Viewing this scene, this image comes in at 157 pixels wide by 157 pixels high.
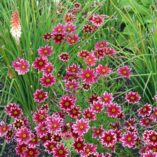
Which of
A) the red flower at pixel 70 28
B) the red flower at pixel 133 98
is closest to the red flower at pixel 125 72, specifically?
the red flower at pixel 133 98

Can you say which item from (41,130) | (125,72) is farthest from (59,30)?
(41,130)

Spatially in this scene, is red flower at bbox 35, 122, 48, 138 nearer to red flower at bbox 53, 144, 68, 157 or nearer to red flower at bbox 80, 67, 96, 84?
red flower at bbox 53, 144, 68, 157

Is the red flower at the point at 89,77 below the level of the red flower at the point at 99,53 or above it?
below

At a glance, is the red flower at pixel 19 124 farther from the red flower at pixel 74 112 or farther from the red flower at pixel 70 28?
the red flower at pixel 70 28

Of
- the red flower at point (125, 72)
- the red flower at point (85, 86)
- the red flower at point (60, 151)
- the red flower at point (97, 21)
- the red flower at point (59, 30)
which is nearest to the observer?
the red flower at point (60, 151)

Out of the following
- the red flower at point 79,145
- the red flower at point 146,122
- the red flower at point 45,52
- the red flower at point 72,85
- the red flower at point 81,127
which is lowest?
the red flower at point 79,145

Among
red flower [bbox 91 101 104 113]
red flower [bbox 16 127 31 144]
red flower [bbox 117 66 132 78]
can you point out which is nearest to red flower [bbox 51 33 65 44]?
red flower [bbox 117 66 132 78]
